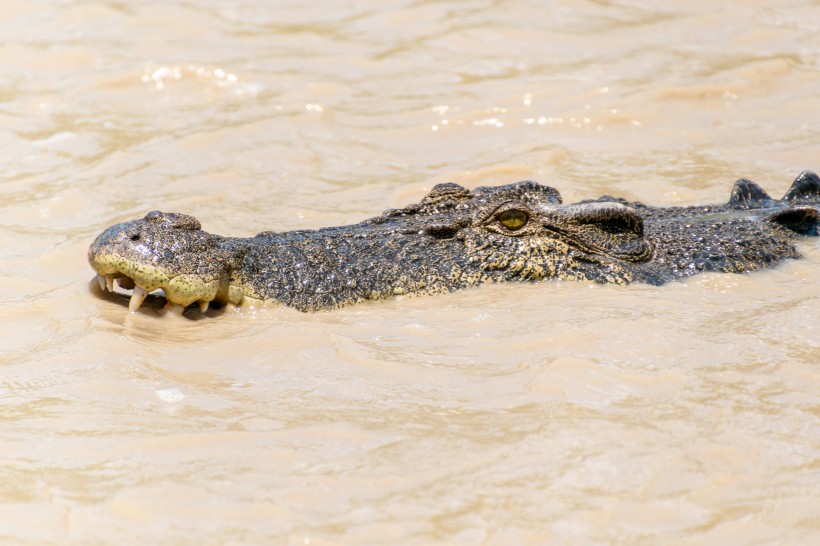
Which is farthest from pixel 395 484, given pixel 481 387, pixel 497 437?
pixel 481 387

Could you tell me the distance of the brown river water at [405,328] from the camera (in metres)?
3.67

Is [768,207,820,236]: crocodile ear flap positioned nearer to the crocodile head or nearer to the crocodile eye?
the crocodile eye

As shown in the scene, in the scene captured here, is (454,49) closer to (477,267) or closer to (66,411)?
(477,267)

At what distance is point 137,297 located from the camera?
17.2ft

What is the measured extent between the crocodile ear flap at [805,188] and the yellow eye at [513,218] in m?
2.27

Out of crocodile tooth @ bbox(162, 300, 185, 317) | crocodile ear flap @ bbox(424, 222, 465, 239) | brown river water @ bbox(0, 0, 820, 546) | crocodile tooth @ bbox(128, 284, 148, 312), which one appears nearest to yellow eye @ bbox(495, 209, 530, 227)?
crocodile ear flap @ bbox(424, 222, 465, 239)

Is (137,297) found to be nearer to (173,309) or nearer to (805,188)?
(173,309)

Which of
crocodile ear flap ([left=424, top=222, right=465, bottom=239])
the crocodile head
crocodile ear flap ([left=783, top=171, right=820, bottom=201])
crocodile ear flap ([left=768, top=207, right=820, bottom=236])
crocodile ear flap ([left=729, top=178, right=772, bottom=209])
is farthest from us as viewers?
crocodile ear flap ([left=783, top=171, right=820, bottom=201])

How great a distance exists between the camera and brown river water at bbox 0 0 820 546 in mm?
3666

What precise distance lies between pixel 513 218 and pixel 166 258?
1.89 m

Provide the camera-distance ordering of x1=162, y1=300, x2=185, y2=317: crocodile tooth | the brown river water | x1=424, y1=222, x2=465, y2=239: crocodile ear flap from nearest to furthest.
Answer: the brown river water, x1=162, y1=300, x2=185, y2=317: crocodile tooth, x1=424, y1=222, x2=465, y2=239: crocodile ear flap

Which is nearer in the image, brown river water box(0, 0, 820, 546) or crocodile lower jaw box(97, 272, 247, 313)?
brown river water box(0, 0, 820, 546)

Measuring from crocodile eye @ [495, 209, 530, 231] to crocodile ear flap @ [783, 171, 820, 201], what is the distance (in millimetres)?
2270

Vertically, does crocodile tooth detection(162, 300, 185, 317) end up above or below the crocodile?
below
